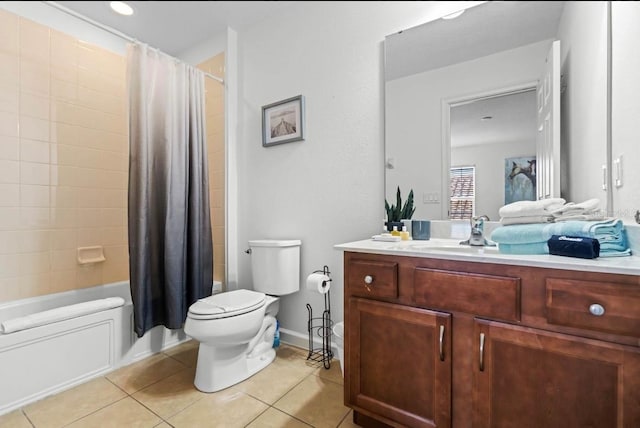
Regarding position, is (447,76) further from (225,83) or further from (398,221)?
(225,83)

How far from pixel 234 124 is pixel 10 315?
1.75 metres

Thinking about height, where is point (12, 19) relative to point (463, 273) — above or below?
above

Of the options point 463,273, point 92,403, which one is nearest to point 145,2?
point 463,273

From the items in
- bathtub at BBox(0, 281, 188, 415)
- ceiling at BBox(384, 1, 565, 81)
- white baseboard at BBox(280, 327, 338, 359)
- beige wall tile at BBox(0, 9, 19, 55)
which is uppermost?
beige wall tile at BBox(0, 9, 19, 55)

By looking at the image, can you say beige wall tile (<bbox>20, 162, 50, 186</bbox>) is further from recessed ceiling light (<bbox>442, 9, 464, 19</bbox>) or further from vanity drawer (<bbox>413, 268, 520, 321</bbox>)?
recessed ceiling light (<bbox>442, 9, 464, 19</bbox>)

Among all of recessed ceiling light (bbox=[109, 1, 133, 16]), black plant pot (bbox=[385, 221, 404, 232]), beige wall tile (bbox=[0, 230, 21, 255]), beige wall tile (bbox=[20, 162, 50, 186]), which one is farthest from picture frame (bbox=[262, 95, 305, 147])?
beige wall tile (bbox=[0, 230, 21, 255])

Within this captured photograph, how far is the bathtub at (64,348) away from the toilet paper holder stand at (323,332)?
0.92 metres

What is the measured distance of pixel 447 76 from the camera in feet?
4.89

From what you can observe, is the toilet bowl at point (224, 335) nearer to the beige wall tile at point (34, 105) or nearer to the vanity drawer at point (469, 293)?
the vanity drawer at point (469, 293)

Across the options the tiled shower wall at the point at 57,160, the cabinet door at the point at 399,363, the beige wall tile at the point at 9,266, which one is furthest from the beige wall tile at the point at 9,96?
the cabinet door at the point at 399,363

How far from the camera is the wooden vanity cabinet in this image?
790mm

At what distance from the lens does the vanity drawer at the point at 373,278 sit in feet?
3.71

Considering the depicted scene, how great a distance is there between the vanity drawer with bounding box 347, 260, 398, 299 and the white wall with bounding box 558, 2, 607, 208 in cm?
A: 82

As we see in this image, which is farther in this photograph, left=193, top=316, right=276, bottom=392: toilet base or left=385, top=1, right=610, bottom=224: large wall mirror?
left=193, top=316, right=276, bottom=392: toilet base
